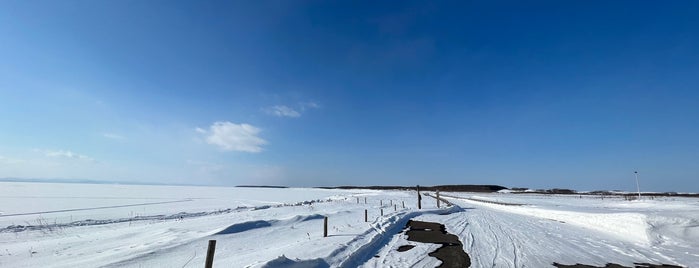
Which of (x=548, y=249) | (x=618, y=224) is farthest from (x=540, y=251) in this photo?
(x=618, y=224)

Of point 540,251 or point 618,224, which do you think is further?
point 618,224

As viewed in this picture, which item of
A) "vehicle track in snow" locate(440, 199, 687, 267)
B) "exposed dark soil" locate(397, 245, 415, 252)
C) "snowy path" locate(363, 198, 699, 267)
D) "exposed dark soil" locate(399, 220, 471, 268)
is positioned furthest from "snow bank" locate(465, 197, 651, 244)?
"exposed dark soil" locate(397, 245, 415, 252)

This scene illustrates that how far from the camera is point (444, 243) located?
12414 millimetres

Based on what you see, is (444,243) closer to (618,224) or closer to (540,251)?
(540,251)

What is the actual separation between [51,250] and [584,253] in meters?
18.3

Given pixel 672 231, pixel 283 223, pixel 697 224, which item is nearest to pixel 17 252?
pixel 283 223

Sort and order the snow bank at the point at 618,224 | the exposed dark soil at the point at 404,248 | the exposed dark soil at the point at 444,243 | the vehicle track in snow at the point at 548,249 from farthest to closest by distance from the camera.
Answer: the snow bank at the point at 618,224
the exposed dark soil at the point at 404,248
the vehicle track in snow at the point at 548,249
the exposed dark soil at the point at 444,243

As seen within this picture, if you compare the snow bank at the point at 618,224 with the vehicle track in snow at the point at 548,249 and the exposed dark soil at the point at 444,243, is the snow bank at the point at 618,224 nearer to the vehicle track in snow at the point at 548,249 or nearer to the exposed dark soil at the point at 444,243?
the vehicle track in snow at the point at 548,249

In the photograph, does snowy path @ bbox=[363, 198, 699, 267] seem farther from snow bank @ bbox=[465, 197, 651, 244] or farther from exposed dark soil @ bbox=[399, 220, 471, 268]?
snow bank @ bbox=[465, 197, 651, 244]

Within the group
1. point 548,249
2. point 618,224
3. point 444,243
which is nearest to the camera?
point 548,249

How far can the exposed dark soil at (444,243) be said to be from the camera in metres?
9.38

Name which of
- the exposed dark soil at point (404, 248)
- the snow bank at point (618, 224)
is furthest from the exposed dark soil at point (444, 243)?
the snow bank at point (618, 224)

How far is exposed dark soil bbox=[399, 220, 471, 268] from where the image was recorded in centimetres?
938

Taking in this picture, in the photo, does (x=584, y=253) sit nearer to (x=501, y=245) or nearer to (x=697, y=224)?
(x=501, y=245)
